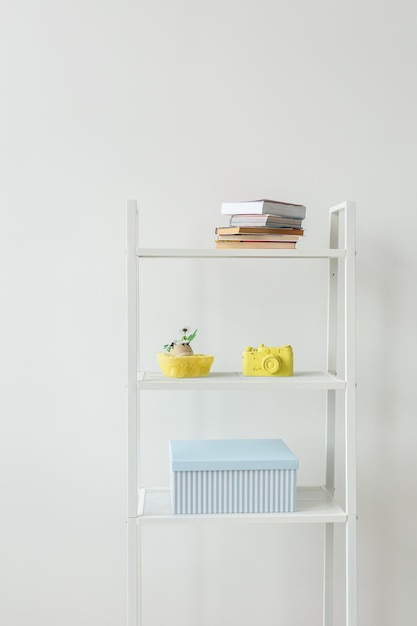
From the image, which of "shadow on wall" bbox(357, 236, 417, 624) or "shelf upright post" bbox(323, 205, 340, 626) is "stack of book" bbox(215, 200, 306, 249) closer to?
"shelf upright post" bbox(323, 205, 340, 626)

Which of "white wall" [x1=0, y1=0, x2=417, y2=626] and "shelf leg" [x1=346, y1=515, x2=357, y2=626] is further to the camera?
"white wall" [x1=0, y1=0, x2=417, y2=626]

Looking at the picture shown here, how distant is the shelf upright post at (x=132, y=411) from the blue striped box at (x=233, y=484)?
0.10 metres

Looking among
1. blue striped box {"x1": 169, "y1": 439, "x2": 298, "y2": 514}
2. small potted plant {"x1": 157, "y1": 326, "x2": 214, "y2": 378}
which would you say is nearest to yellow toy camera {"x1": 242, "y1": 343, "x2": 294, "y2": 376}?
small potted plant {"x1": 157, "y1": 326, "x2": 214, "y2": 378}

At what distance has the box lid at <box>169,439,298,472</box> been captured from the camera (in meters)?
1.78

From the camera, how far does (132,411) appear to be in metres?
1.77

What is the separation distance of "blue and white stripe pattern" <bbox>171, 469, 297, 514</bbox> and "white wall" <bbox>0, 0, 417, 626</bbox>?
0.37 meters

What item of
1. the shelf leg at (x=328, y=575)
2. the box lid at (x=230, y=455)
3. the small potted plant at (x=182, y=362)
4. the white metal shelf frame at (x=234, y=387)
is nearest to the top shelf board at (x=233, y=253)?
the white metal shelf frame at (x=234, y=387)

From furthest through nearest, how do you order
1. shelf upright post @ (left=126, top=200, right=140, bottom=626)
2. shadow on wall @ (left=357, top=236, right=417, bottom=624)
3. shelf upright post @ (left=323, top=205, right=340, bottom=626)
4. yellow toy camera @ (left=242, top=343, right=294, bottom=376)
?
shadow on wall @ (left=357, top=236, right=417, bottom=624) < shelf upright post @ (left=323, top=205, right=340, bottom=626) < yellow toy camera @ (left=242, top=343, right=294, bottom=376) < shelf upright post @ (left=126, top=200, right=140, bottom=626)

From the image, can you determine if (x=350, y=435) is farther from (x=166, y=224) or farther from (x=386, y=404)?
(x=166, y=224)

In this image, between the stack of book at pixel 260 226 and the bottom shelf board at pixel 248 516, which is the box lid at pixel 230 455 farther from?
the stack of book at pixel 260 226

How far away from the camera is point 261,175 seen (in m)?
2.12

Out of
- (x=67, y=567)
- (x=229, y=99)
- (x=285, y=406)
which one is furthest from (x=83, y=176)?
(x=67, y=567)

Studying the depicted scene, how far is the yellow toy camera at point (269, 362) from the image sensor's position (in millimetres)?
1857

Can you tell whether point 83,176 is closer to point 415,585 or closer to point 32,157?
point 32,157
